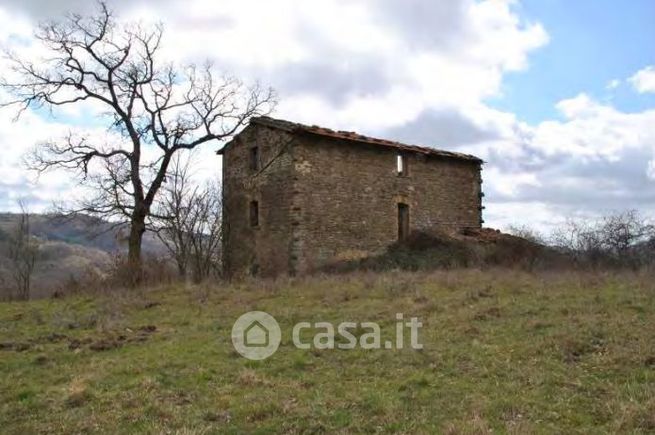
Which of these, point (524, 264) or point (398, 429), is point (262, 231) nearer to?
point (524, 264)

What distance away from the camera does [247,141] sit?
2327 centimetres

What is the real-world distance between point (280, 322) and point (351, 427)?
5.63 metres

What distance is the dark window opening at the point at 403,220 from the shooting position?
23.4 metres

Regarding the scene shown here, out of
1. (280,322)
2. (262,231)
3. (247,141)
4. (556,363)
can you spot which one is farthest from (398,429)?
(247,141)

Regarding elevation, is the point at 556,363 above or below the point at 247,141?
below

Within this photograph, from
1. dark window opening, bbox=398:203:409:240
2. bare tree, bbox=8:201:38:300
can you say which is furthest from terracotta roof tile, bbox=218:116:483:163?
bare tree, bbox=8:201:38:300

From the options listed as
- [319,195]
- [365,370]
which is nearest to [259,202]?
[319,195]

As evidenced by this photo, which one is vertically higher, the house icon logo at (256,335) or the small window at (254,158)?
the small window at (254,158)

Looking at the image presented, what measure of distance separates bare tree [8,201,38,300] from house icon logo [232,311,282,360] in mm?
18923

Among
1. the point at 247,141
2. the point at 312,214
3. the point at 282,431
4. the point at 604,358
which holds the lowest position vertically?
the point at 282,431

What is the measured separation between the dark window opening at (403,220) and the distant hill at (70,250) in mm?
9645

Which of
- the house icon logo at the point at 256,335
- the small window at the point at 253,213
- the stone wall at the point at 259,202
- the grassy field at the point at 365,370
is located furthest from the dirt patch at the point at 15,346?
the small window at the point at 253,213

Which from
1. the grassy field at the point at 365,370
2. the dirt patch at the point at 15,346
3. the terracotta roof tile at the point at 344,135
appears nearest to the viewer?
the grassy field at the point at 365,370

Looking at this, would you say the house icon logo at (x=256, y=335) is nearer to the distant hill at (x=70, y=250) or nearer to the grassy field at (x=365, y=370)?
the grassy field at (x=365, y=370)
